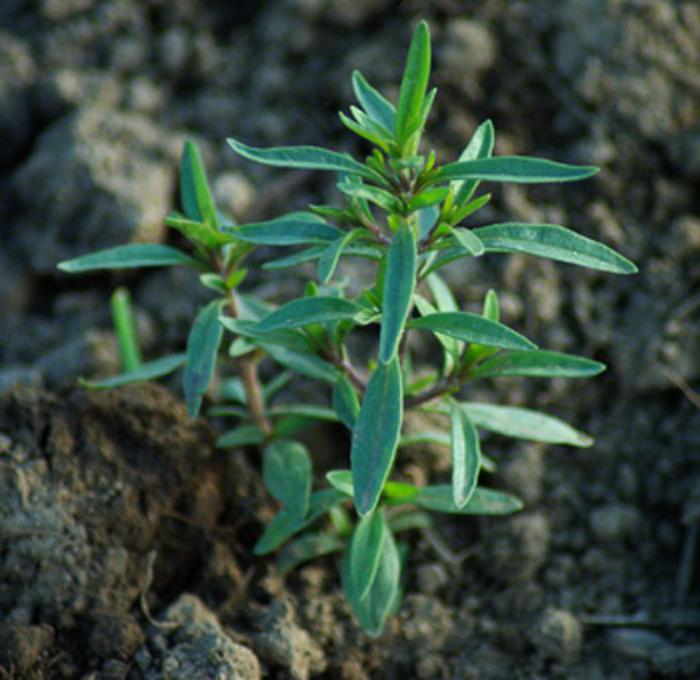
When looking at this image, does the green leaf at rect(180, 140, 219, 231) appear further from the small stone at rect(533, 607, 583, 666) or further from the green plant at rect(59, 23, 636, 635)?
the small stone at rect(533, 607, 583, 666)

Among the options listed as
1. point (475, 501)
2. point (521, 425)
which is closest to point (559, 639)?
point (475, 501)

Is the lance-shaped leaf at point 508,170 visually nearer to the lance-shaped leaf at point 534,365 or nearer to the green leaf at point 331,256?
the green leaf at point 331,256

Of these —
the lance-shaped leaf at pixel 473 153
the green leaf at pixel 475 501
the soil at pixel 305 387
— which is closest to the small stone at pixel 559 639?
the soil at pixel 305 387

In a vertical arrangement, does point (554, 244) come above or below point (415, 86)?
below

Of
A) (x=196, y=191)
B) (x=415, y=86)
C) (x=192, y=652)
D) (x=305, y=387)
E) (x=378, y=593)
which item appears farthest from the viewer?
(x=305, y=387)

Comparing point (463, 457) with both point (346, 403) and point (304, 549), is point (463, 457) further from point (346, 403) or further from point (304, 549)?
point (304, 549)

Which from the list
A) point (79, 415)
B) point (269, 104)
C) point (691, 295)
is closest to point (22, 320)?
point (79, 415)

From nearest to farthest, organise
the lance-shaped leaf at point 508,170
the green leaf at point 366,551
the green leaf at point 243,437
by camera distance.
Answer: the lance-shaped leaf at point 508,170, the green leaf at point 366,551, the green leaf at point 243,437

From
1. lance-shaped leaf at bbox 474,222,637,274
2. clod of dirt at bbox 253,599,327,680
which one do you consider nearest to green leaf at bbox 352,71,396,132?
lance-shaped leaf at bbox 474,222,637,274
